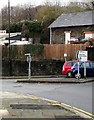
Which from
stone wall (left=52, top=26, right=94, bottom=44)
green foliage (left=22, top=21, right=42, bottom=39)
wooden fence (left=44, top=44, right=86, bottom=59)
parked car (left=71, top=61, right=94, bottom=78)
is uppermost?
green foliage (left=22, top=21, right=42, bottom=39)

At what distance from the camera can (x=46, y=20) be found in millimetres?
54375

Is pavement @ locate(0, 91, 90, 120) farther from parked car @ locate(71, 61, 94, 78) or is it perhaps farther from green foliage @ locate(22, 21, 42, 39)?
green foliage @ locate(22, 21, 42, 39)

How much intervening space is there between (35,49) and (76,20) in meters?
10.2

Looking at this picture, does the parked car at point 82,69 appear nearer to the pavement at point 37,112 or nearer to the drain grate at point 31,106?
the pavement at point 37,112

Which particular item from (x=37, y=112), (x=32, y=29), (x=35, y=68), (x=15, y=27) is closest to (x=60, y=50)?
(x=35, y=68)

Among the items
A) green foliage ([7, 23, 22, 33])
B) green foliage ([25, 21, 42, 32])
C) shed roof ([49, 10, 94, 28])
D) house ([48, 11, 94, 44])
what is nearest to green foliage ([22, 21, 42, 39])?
green foliage ([25, 21, 42, 32])

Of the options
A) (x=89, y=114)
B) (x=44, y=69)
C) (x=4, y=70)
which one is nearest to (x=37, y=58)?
(x=44, y=69)

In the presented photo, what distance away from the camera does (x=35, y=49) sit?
37062mm

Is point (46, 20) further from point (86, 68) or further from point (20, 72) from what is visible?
point (86, 68)

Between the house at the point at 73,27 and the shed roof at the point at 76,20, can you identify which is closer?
the house at the point at 73,27

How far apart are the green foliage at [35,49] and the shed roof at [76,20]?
843 cm

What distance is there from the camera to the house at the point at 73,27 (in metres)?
41.7

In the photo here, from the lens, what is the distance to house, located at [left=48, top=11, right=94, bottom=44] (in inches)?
1642

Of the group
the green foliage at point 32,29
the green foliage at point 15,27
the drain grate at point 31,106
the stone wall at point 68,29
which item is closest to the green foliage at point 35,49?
the stone wall at point 68,29
